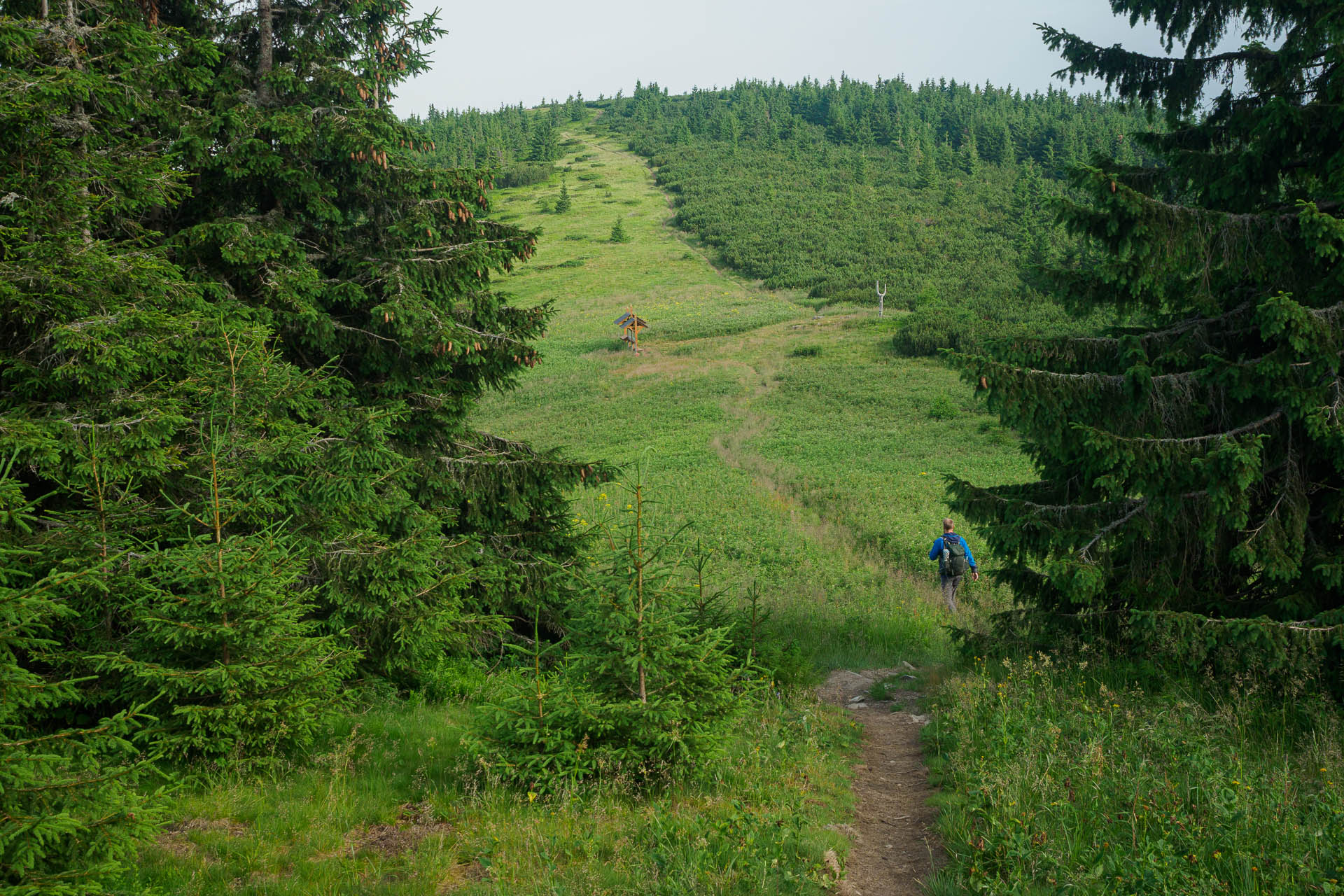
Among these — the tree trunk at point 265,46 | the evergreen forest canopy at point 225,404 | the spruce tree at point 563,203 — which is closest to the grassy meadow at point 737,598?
the evergreen forest canopy at point 225,404

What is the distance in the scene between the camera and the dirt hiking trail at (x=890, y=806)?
471 cm

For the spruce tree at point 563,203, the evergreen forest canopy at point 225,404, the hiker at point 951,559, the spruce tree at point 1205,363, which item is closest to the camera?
the evergreen forest canopy at point 225,404

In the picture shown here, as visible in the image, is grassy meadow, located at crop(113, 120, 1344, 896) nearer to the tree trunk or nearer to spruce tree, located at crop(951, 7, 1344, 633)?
spruce tree, located at crop(951, 7, 1344, 633)

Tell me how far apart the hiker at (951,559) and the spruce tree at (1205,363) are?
5.23 m

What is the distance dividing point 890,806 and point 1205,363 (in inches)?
195

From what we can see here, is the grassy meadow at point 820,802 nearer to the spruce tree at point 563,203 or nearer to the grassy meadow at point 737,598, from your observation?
the grassy meadow at point 737,598

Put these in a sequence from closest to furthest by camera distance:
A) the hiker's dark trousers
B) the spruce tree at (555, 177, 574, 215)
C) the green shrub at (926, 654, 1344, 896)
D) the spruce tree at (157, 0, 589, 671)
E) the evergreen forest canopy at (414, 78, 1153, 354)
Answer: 1. the green shrub at (926, 654, 1344, 896)
2. the spruce tree at (157, 0, 589, 671)
3. the hiker's dark trousers
4. the evergreen forest canopy at (414, 78, 1153, 354)
5. the spruce tree at (555, 177, 574, 215)

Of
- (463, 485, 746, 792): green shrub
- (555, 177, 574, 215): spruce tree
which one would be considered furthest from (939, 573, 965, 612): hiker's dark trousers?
(555, 177, 574, 215): spruce tree

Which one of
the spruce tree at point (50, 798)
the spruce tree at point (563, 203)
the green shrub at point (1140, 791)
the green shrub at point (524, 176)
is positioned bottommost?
the green shrub at point (1140, 791)

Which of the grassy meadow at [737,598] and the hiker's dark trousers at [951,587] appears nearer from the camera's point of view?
the grassy meadow at [737,598]

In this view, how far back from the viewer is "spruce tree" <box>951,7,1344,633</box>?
19.7 feet

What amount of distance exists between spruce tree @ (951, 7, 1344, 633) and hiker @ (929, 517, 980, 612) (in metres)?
5.23

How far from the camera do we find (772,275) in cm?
7862

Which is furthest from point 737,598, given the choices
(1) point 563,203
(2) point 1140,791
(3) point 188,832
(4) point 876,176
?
(4) point 876,176
